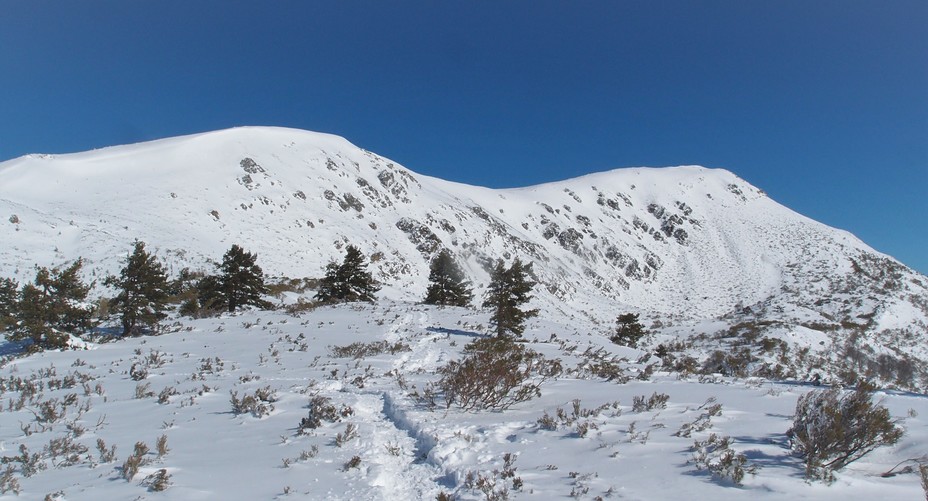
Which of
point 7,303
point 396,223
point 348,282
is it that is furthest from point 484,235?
point 7,303

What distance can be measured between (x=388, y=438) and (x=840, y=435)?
5.65 m

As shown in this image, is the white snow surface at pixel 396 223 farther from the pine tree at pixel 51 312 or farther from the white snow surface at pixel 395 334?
the pine tree at pixel 51 312

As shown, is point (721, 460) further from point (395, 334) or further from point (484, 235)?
point (484, 235)

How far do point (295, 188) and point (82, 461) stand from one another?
5386 cm

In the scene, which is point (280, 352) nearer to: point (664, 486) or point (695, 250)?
point (664, 486)

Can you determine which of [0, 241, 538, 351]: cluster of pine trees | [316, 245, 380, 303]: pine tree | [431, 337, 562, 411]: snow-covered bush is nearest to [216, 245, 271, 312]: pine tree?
[0, 241, 538, 351]: cluster of pine trees

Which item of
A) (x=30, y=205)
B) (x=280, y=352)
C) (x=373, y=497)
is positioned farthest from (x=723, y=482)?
(x=30, y=205)

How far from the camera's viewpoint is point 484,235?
226ft

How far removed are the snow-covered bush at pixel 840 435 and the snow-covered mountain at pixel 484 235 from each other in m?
28.7

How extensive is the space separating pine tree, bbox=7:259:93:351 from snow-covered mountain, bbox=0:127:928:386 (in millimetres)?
10273

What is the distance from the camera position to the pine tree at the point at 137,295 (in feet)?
68.1

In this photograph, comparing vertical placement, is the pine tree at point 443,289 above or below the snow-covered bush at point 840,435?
above

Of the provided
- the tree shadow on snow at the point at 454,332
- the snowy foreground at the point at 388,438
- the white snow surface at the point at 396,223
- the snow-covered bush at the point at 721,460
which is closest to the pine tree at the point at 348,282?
the white snow surface at the point at 396,223

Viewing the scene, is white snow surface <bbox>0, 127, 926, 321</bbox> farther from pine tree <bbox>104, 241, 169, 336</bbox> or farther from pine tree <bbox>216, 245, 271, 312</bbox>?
pine tree <bbox>104, 241, 169, 336</bbox>
